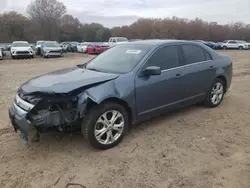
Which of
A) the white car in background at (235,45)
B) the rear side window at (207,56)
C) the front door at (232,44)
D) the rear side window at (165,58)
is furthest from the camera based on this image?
the front door at (232,44)

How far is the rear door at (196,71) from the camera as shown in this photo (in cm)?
487

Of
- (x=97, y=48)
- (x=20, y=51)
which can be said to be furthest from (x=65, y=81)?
(x=97, y=48)

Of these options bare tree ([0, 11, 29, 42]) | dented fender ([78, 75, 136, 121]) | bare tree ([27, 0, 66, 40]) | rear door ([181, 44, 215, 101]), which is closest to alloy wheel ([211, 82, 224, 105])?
rear door ([181, 44, 215, 101])

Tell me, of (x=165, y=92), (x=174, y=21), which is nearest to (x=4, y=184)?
(x=165, y=92)

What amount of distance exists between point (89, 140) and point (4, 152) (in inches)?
50.7

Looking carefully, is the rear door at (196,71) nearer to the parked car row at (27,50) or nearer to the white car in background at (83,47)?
the parked car row at (27,50)

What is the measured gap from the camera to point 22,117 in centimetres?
342

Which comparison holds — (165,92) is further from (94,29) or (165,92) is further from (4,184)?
(94,29)

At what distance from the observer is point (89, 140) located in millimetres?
3578

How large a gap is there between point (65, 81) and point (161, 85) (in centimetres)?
164

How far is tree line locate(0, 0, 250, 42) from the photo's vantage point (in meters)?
53.6

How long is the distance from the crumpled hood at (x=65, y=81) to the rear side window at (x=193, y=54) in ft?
5.71

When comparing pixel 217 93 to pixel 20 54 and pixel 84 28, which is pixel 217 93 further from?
pixel 84 28

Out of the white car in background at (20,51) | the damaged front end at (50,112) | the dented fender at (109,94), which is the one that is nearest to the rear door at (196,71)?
the dented fender at (109,94)
